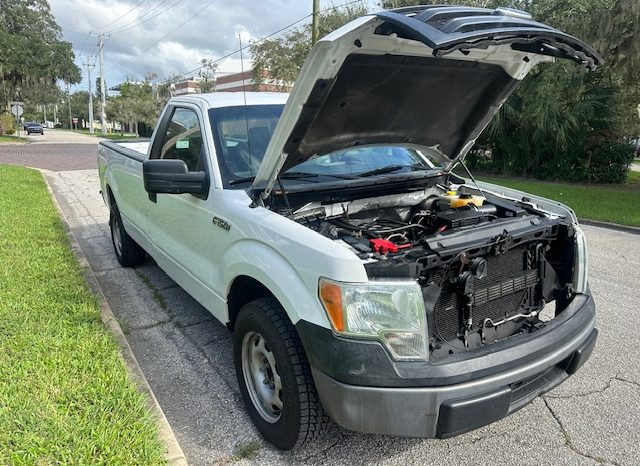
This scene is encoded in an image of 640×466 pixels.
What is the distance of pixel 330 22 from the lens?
2409 centimetres

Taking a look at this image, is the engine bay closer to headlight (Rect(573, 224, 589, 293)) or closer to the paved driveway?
headlight (Rect(573, 224, 589, 293))

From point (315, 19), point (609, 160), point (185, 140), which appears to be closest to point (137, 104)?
point (315, 19)

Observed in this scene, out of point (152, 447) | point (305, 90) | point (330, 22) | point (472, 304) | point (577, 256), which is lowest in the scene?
point (152, 447)

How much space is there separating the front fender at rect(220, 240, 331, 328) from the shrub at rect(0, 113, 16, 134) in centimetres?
4860

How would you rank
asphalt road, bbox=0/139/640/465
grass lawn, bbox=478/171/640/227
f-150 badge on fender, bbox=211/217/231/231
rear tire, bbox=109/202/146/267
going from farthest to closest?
grass lawn, bbox=478/171/640/227 → rear tire, bbox=109/202/146/267 → f-150 badge on fender, bbox=211/217/231/231 → asphalt road, bbox=0/139/640/465

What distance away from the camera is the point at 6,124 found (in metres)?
43.8

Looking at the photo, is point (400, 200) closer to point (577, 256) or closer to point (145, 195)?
point (577, 256)

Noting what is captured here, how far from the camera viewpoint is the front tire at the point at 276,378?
2.45 meters

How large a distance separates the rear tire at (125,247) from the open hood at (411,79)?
3.26m

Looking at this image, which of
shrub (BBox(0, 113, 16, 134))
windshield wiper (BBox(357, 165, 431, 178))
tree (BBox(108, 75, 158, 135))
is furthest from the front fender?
tree (BBox(108, 75, 158, 135))

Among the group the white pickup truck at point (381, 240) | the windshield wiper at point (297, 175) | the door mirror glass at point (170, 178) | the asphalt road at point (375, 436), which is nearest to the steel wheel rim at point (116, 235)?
the asphalt road at point (375, 436)

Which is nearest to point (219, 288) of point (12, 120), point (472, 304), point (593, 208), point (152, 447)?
point (152, 447)

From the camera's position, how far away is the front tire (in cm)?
245

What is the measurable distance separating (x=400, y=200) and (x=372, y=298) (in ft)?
5.21
